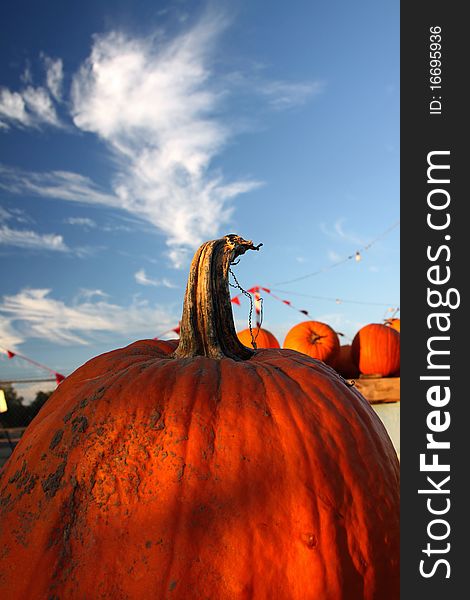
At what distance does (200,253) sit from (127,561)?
78cm

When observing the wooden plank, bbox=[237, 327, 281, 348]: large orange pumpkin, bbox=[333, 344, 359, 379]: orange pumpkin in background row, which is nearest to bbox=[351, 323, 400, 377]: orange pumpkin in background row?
bbox=[333, 344, 359, 379]: orange pumpkin in background row

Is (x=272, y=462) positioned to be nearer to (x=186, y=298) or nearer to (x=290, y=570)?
(x=290, y=570)

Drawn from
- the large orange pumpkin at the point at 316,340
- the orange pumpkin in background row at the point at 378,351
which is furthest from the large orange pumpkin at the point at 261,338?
the orange pumpkin in background row at the point at 378,351

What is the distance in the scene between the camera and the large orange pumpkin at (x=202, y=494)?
94 cm

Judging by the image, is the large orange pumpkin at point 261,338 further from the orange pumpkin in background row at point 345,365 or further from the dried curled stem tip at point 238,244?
the dried curled stem tip at point 238,244

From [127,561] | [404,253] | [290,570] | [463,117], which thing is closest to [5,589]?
[127,561]

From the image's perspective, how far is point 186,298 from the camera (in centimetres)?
138

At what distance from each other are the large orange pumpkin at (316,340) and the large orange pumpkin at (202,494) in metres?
3.96

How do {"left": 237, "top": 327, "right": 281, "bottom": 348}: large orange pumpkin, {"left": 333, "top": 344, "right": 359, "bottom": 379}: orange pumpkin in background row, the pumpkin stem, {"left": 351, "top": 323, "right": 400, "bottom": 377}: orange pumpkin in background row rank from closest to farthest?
the pumpkin stem
{"left": 351, "top": 323, "right": 400, "bottom": 377}: orange pumpkin in background row
{"left": 237, "top": 327, "right": 281, "bottom": 348}: large orange pumpkin
{"left": 333, "top": 344, "right": 359, "bottom": 379}: orange pumpkin in background row

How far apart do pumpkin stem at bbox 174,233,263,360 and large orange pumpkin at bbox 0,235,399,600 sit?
0.12 meters

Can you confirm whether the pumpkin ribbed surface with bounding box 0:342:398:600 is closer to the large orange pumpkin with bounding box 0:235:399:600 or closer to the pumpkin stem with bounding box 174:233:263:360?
the large orange pumpkin with bounding box 0:235:399:600

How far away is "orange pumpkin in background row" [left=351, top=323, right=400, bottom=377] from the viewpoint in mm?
4875

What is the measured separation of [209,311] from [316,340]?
401 centimetres

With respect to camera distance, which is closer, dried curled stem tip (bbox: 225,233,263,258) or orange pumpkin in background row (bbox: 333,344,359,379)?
dried curled stem tip (bbox: 225,233,263,258)
